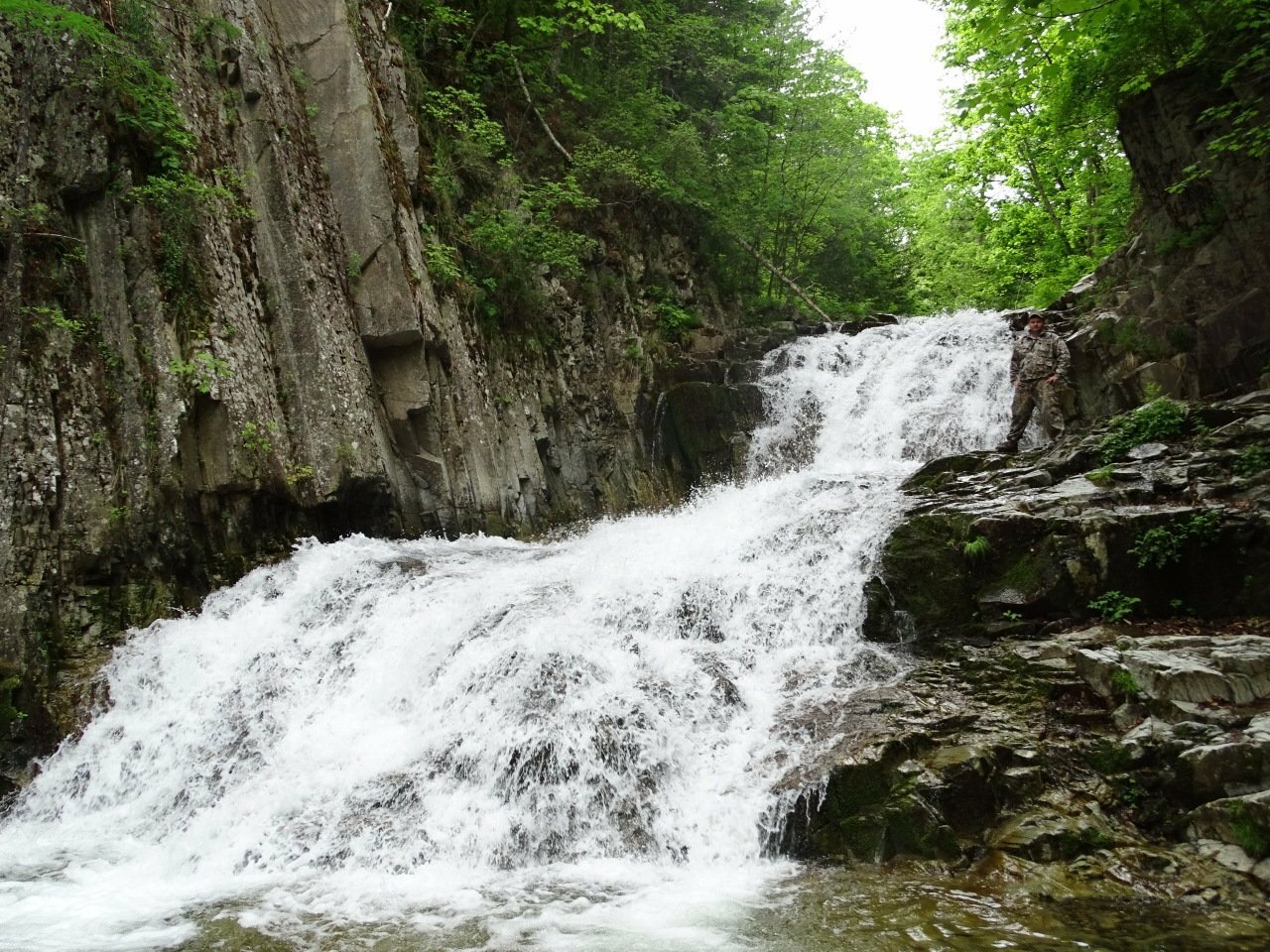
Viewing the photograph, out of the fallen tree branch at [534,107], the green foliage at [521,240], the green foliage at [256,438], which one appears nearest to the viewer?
the green foliage at [256,438]

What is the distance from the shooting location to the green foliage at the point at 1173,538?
22.6 ft

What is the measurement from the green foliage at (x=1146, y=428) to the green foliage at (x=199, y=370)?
1004 cm

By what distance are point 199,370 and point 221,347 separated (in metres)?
0.62

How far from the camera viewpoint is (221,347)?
9.80 meters

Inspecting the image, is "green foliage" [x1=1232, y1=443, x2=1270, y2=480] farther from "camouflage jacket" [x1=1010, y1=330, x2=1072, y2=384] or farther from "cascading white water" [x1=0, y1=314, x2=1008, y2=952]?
"camouflage jacket" [x1=1010, y1=330, x2=1072, y2=384]

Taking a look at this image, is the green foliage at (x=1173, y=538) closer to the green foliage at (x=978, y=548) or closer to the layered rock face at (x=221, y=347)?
the green foliage at (x=978, y=548)

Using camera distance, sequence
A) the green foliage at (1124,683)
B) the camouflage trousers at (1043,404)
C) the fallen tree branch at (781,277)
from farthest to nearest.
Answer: the fallen tree branch at (781,277)
the camouflage trousers at (1043,404)
the green foliage at (1124,683)

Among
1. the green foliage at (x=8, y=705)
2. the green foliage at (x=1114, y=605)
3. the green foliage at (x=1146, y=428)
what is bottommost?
the green foliage at (x=1114, y=605)

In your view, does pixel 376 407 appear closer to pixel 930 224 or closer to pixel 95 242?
pixel 95 242

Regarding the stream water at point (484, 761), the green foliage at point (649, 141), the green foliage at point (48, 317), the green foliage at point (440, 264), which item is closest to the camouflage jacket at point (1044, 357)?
the stream water at point (484, 761)

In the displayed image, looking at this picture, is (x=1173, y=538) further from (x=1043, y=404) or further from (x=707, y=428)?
(x=707, y=428)

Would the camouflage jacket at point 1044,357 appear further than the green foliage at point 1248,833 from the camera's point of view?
Yes

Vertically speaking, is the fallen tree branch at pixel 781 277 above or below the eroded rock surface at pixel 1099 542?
above

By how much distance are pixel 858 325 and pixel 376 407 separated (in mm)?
12022
